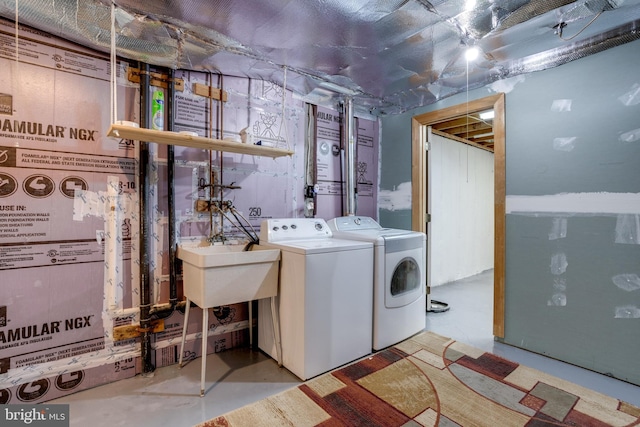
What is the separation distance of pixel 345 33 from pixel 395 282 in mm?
1792

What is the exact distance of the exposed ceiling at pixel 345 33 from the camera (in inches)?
62.2

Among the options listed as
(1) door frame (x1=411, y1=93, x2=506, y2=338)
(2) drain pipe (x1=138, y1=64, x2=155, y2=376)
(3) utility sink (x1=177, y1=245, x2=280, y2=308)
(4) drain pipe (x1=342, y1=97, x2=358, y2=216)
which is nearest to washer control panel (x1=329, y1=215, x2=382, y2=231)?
(4) drain pipe (x1=342, y1=97, x2=358, y2=216)

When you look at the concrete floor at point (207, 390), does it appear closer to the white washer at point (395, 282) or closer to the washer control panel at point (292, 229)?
the white washer at point (395, 282)

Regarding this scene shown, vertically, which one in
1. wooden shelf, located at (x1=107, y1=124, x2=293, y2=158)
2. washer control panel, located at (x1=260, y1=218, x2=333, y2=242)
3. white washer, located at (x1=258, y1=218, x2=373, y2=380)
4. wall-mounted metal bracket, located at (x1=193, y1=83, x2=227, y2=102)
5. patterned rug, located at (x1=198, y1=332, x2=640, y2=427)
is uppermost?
wall-mounted metal bracket, located at (x1=193, y1=83, x2=227, y2=102)

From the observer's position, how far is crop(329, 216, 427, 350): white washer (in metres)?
2.27

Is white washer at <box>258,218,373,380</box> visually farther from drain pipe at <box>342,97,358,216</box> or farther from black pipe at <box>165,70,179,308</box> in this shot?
drain pipe at <box>342,97,358,216</box>

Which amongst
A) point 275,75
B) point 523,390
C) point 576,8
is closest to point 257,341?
point 523,390

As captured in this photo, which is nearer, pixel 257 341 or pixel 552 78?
pixel 552 78

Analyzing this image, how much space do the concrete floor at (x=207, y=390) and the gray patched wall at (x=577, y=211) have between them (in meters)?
0.16

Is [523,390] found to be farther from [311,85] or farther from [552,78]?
[311,85]

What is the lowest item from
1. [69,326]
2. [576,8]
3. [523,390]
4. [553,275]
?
[523,390]

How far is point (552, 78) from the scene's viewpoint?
2.22m

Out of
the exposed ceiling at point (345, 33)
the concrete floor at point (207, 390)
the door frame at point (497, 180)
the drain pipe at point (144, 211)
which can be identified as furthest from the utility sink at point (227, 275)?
the door frame at point (497, 180)

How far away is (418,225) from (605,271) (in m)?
1.45
